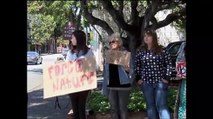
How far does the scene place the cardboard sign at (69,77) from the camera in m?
4.89

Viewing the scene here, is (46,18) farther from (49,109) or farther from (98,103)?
(49,109)

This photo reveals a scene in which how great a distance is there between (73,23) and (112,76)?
104 cm

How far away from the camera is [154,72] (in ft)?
20.4

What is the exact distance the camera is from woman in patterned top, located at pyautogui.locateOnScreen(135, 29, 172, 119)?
621 cm

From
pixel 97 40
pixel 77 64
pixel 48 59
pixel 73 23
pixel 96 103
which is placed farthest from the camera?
pixel 96 103

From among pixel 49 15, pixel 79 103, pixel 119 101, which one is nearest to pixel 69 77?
pixel 49 15

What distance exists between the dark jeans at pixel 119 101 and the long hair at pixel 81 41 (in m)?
0.75

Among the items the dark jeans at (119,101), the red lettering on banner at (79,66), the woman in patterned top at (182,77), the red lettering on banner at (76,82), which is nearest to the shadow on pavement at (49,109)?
the dark jeans at (119,101)
